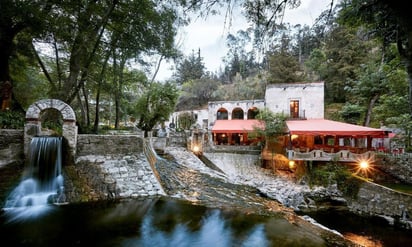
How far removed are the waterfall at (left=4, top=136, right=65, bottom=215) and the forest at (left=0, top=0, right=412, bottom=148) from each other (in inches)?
108

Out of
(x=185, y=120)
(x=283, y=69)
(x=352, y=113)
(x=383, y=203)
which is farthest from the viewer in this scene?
(x=185, y=120)

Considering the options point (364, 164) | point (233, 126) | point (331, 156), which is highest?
point (233, 126)

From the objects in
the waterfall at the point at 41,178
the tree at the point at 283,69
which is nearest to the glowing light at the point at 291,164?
the waterfall at the point at 41,178

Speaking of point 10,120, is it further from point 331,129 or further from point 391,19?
point 331,129

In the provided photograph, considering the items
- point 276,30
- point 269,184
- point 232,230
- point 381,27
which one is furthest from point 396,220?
point 276,30

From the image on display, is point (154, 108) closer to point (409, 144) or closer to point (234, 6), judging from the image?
point (234, 6)

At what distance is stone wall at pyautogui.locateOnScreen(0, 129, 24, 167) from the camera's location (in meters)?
6.71

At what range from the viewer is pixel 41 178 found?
6688 mm

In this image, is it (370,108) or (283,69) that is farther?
(283,69)

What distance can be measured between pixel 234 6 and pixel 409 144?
14.7 meters

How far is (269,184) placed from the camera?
36.5 feet

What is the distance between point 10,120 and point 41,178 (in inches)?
142

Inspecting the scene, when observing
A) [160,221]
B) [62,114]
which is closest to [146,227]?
[160,221]

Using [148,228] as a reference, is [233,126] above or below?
above
